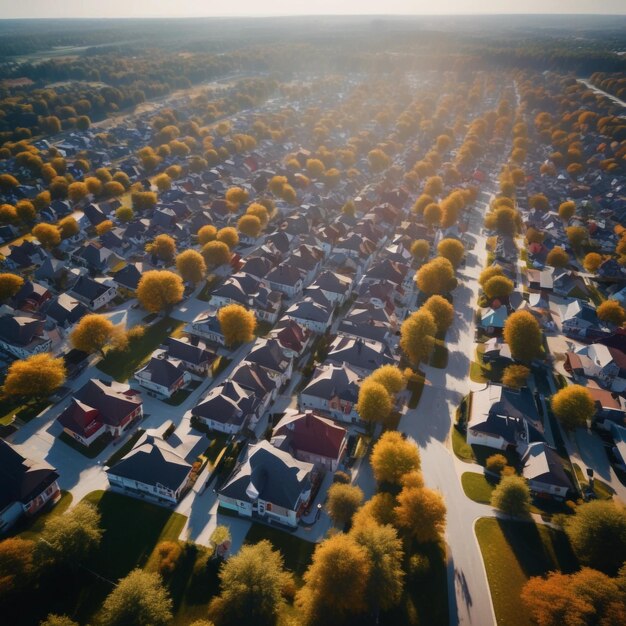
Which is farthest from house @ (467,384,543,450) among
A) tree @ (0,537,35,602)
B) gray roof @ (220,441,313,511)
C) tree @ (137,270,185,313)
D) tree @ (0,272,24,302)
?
tree @ (0,272,24,302)

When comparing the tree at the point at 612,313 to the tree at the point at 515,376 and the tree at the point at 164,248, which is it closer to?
the tree at the point at 515,376

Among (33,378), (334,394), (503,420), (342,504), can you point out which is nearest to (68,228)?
(33,378)

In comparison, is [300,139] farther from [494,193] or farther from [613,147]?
[613,147]

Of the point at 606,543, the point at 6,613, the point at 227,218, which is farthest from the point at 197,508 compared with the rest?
the point at 227,218

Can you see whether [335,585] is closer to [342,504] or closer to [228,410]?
[342,504]

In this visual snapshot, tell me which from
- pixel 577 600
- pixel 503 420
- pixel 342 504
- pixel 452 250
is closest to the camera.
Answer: pixel 577 600
